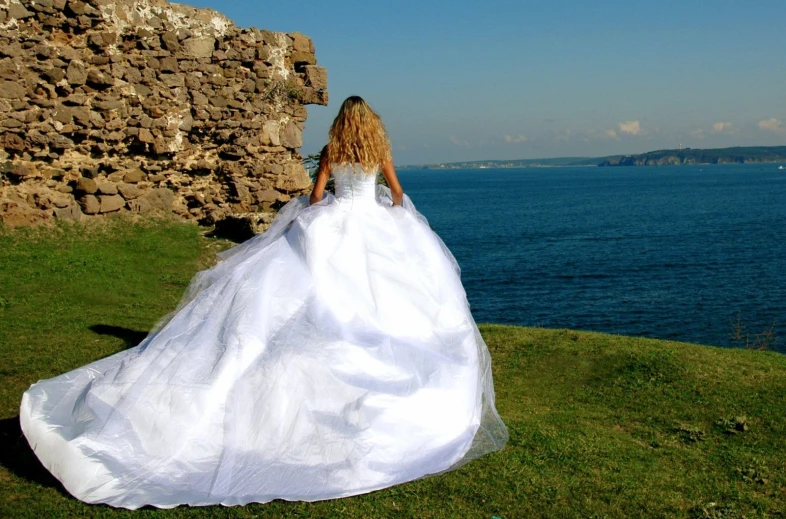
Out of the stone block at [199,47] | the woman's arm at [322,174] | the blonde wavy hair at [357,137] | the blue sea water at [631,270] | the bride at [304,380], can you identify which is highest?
the stone block at [199,47]

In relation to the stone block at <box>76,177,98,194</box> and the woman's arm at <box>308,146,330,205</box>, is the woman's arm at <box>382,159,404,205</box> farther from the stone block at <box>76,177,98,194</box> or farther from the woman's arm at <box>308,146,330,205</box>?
the stone block at <box>76,177,98,194</box>

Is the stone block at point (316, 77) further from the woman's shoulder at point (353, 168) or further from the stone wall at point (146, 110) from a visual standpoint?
the woman's shoulder at point (353, 168)

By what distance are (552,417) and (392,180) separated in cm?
263

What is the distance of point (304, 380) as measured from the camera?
223 inches

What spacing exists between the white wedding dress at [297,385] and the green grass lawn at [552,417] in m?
0.19

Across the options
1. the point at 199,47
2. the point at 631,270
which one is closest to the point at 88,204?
the point at 199,47

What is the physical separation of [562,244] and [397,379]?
3991 cm

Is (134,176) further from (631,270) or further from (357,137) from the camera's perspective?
(631,270)

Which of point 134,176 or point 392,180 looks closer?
point 392,180

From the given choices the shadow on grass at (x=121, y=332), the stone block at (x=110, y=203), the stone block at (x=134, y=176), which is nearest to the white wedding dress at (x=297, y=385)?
the shadow on grass at (x=121, y=332)

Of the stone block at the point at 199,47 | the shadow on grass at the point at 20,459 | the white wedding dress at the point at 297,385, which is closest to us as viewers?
the white wedding dress at the point at 297,385

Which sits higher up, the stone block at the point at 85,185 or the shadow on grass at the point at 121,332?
the stone block at the point at 85,185

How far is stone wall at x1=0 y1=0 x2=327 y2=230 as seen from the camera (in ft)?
45.1

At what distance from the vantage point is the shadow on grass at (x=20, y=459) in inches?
222
